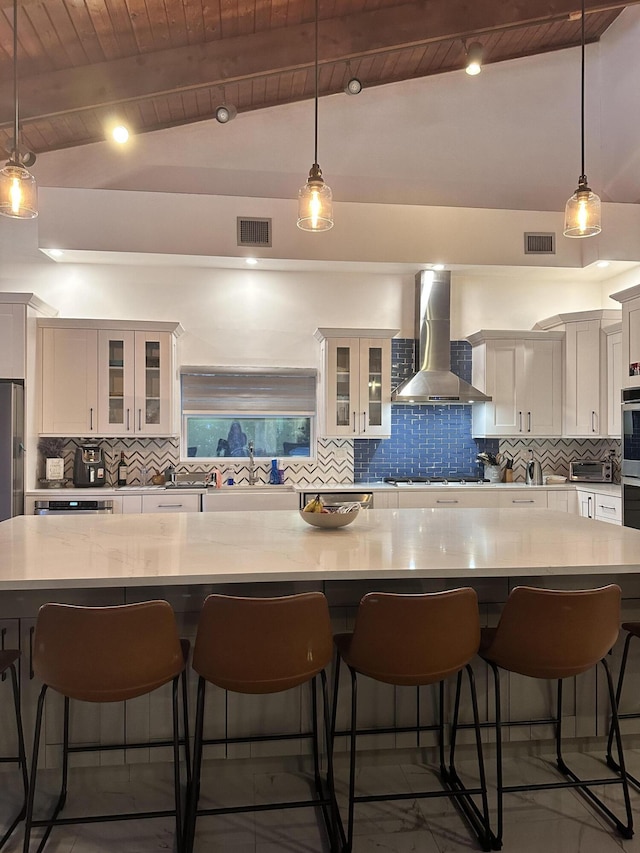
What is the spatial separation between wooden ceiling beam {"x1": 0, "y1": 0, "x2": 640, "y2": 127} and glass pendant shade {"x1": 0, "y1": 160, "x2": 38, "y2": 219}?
2.09 m

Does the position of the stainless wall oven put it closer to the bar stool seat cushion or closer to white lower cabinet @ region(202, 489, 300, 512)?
white lower cabinet @ region(202, 489, 300, 512)

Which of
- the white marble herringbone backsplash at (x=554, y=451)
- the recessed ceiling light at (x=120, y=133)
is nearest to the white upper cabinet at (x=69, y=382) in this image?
the recessed ceiling light at (x=120, y=133)

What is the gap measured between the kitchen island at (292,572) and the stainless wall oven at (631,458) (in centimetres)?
215

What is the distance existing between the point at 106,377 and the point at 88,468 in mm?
821

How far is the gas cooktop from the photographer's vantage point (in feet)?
18.1

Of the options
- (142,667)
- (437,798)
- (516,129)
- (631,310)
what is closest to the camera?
(142,667)

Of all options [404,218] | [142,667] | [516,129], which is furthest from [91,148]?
[142,667]

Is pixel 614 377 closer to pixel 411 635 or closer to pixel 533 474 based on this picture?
pixel 533 474

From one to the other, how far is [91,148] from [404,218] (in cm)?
270

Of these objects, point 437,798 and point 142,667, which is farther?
point 437,798

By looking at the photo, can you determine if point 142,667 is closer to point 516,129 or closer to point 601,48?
point 516,129

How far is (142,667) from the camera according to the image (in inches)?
72.4

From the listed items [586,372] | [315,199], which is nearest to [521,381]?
[586,372]

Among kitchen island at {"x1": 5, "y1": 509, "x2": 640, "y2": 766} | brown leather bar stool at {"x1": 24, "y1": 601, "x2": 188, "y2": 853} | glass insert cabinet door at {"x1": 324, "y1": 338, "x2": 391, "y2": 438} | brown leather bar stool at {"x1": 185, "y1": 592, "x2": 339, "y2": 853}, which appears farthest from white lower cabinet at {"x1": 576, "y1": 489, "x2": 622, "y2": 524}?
brown leather bar stool at {"x1": 24, "y1": 601, "x2": 188, "y2": 853}
